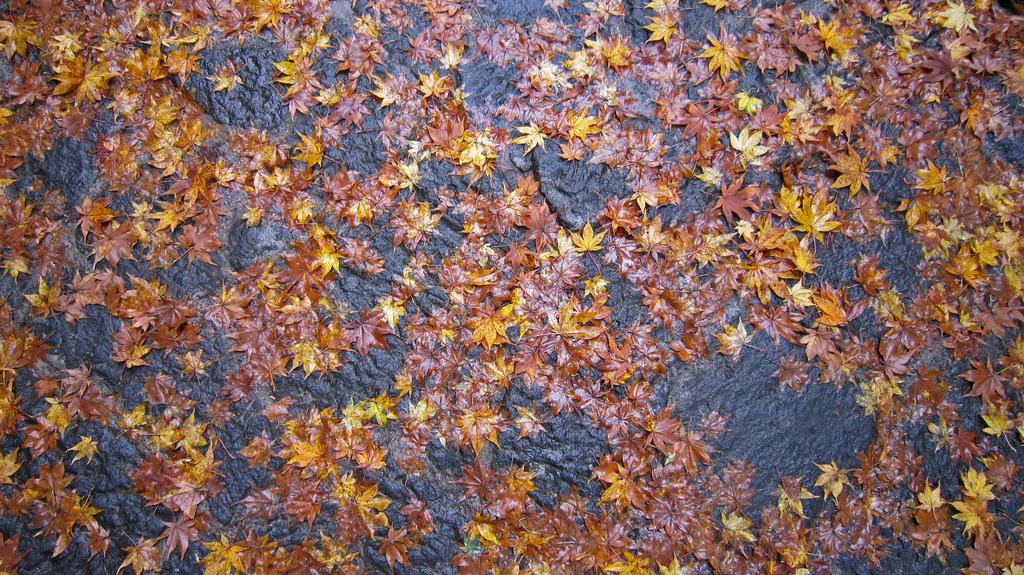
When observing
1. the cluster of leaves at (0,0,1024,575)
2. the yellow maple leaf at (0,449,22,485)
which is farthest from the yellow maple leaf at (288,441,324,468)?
the yellow maple leaf at (0,449,22,485)

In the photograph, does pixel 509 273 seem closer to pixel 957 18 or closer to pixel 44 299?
pixel 44 299

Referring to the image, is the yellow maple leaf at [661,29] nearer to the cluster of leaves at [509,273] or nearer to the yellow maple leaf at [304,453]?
A: the cluster of leaves at [509,273]

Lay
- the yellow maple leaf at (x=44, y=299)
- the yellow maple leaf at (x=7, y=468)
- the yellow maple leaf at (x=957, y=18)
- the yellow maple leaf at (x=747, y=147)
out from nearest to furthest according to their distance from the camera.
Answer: the yellow maple leaf at (x=7, y=468) < the yellow maple leaf at (x=44, y=299) < the yellow maple leaf at (x=747, y=147) < the yellow maple leaf at (x=957, y=18)

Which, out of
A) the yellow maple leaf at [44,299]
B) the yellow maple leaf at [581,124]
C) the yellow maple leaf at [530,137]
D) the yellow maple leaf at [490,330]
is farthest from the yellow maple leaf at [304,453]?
the yellow maple leaf at [581,124]

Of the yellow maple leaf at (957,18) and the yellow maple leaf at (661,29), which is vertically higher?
the yellow maple leaf at (957,18)

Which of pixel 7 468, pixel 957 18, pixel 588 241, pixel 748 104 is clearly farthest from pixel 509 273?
pixel 957 18

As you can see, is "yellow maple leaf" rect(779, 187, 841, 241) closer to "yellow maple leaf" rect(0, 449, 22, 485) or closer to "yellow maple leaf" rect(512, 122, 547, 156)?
"yellow maple leaf" rect(512, 122, 547, 156)

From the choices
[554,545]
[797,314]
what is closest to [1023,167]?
[797,314]

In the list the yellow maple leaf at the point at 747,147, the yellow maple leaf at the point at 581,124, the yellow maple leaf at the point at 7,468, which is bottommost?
the yellow maple leaf at the point at 7,468
